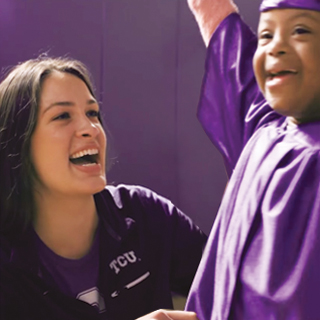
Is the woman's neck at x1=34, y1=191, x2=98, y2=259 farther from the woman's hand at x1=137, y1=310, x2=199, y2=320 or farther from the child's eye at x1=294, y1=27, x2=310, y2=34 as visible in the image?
the child's eye at x1=294, y1=27, x2=310, y2=34

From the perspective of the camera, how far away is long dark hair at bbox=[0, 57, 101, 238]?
2.96 ft

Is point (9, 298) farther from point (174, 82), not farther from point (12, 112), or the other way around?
point (174, 82)

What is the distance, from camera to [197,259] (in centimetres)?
97

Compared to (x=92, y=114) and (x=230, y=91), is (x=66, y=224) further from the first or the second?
(x=230, y=91)

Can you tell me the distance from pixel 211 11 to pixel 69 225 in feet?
1.50

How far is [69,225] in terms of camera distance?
93 cm

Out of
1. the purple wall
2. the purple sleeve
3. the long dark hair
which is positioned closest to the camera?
the purple sleeve

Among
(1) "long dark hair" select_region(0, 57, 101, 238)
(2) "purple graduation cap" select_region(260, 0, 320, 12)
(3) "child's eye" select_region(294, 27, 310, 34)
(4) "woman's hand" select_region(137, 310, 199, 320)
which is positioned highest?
(2) "purple graduation cap" select_region(260, 0, 320, 12)

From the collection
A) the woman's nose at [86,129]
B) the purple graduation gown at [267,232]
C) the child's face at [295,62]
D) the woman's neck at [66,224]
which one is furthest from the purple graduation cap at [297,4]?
the woman's neck at [66,224]

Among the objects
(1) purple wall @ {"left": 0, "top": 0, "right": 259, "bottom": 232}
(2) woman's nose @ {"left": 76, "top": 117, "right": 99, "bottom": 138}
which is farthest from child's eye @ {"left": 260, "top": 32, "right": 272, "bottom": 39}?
(1) purple wall @ {"left": 0, "top": 0, "right": 259, "bottom": 232}

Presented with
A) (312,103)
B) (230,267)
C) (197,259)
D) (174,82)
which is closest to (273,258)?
(230,267)

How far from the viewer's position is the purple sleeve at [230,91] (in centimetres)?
80

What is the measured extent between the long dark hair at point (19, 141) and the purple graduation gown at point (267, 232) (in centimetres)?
37

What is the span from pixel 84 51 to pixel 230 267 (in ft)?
2.34
